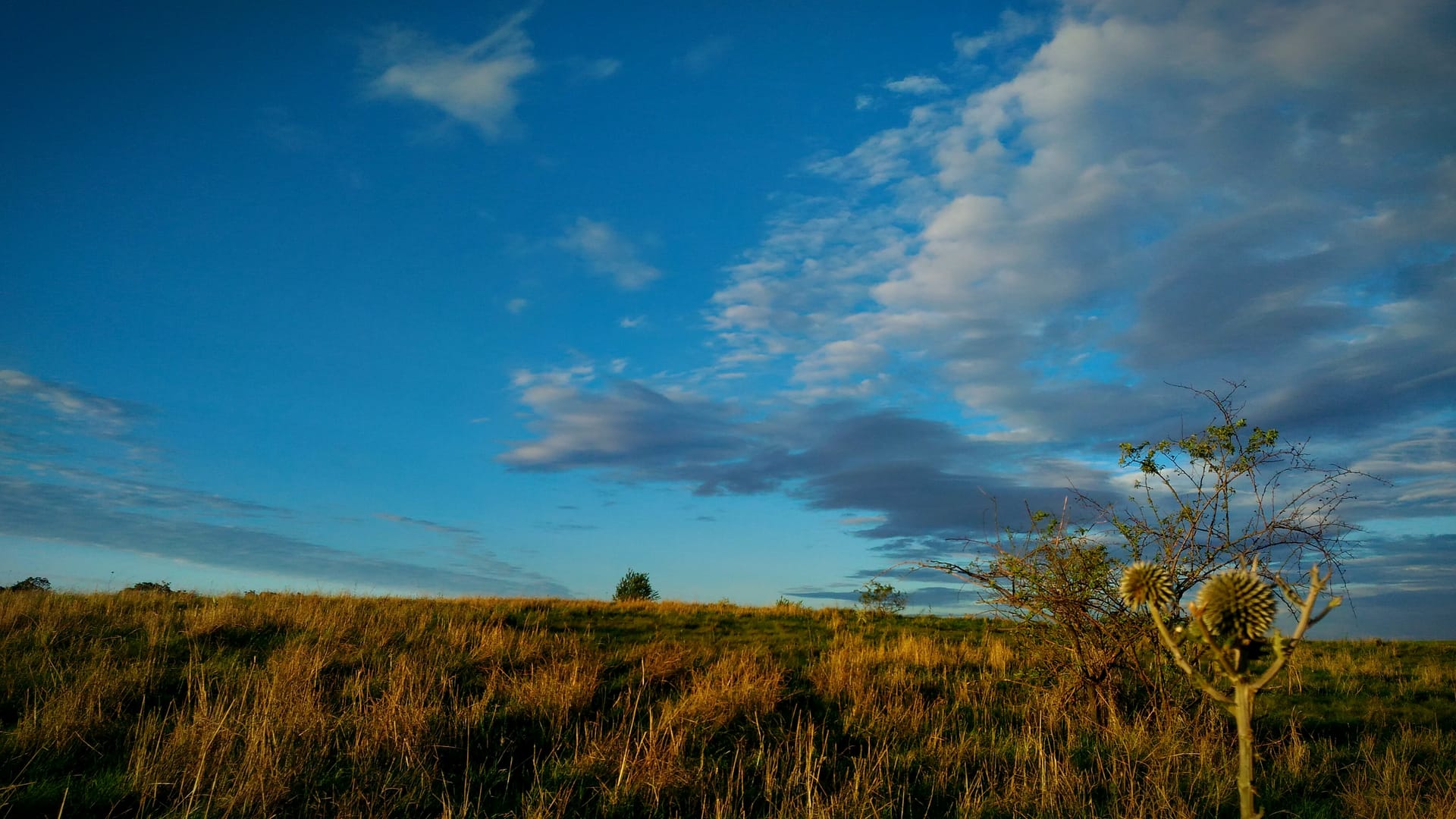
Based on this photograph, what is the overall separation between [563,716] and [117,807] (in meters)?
4.17

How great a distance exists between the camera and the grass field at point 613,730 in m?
6.54

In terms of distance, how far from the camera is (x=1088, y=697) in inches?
400

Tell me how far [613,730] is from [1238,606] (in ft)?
24.3

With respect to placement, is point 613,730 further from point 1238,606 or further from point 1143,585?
point 1238,606

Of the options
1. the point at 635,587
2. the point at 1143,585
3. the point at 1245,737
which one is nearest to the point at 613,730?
the point at 1143,585

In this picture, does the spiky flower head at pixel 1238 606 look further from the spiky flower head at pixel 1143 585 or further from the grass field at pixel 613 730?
the grass field at pixel 613 730

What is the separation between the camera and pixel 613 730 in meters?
8.50

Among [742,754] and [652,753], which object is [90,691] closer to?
[652,753]

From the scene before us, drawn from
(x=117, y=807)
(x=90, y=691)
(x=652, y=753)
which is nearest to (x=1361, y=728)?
(x=652, y=753)

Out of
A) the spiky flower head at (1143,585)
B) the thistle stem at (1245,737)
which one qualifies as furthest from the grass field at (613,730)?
the thistle stem at (1245,737)

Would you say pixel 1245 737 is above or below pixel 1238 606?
below

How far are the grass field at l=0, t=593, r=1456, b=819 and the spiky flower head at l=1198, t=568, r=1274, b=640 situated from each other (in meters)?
4.23

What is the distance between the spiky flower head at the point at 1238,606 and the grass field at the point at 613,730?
13.9 feet

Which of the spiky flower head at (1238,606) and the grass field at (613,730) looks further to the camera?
the grass field at (613,730)
